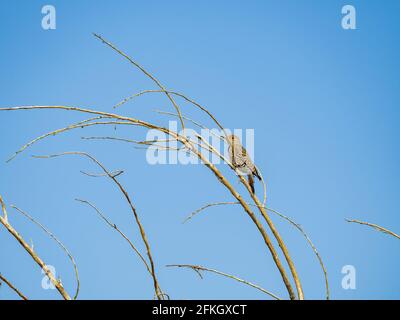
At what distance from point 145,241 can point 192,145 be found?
0.27 m

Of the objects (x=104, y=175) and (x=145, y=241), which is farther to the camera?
(x=104, y=175)

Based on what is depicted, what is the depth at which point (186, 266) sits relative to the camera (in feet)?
4.30
